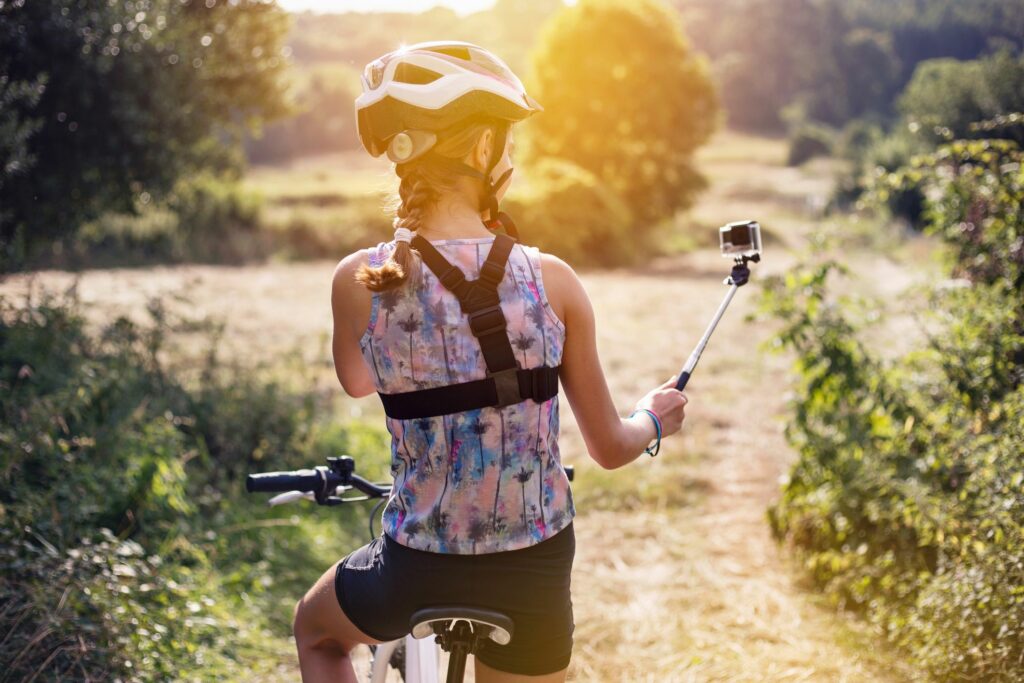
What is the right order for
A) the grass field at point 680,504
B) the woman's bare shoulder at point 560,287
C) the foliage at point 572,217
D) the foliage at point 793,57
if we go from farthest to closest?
the foliage at point 793,57
the foliage at point 572,217
the grass field at point 680,504
the woman's bare shoulder at point 560,287

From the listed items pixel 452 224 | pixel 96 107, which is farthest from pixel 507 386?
pixel 96 107

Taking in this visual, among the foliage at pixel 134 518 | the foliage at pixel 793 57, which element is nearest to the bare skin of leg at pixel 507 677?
the foliage at pixel 134 518

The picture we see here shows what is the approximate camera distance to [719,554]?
618cm

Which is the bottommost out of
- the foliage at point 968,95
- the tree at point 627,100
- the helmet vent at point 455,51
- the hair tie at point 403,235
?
the hair tie at point 403,235

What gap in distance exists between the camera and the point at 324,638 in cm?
229

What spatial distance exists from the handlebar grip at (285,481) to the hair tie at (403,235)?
84cm

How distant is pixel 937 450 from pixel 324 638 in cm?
330

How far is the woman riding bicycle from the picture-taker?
6.65 ft

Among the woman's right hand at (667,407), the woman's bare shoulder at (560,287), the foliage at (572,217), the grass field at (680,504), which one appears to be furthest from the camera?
the foliage at (572,217)

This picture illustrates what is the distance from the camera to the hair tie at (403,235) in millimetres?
2064

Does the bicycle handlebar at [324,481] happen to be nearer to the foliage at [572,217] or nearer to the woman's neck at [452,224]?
the woman's neck at [452,224]

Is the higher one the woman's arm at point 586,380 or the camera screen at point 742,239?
the camera screen at point 742,239

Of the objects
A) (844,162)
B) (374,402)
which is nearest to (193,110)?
(374,402)

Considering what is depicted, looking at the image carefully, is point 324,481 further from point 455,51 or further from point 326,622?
point 455,51
